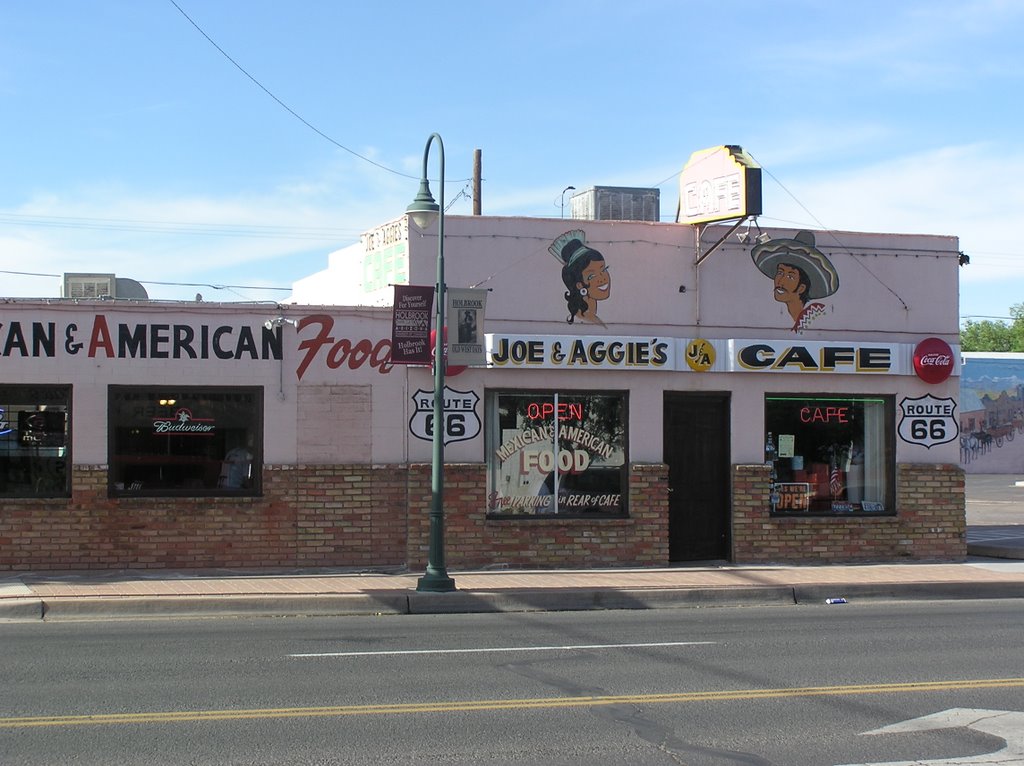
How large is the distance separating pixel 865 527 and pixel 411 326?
305 inches

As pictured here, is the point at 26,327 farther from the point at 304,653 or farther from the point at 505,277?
the point at 304,653

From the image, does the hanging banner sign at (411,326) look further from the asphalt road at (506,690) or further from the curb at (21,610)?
the curb at (21,610)

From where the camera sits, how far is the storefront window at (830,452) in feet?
59.8

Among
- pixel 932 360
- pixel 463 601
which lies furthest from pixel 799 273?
pixel 463 601

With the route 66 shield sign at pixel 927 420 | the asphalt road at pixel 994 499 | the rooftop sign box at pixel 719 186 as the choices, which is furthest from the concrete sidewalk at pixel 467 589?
the asphalt road at pixel 994 499

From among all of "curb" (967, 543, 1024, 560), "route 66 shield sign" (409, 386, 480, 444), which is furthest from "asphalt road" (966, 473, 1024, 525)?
"route 66 shield sign" (409, 386, 480, 444)

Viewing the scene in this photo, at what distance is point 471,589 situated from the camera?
1476 cm

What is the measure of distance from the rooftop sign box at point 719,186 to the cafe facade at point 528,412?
17.6 inches

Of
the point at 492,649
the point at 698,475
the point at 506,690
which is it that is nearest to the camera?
the point at 506,690

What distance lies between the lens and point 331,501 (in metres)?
16.7

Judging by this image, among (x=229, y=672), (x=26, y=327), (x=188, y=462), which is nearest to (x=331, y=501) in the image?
(x=188, y=462)

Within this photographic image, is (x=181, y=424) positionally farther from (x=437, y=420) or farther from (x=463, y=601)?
(x=463, y=601)

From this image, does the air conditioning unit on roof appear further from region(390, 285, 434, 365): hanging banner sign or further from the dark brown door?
the dark brown door

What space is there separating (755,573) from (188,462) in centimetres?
804
